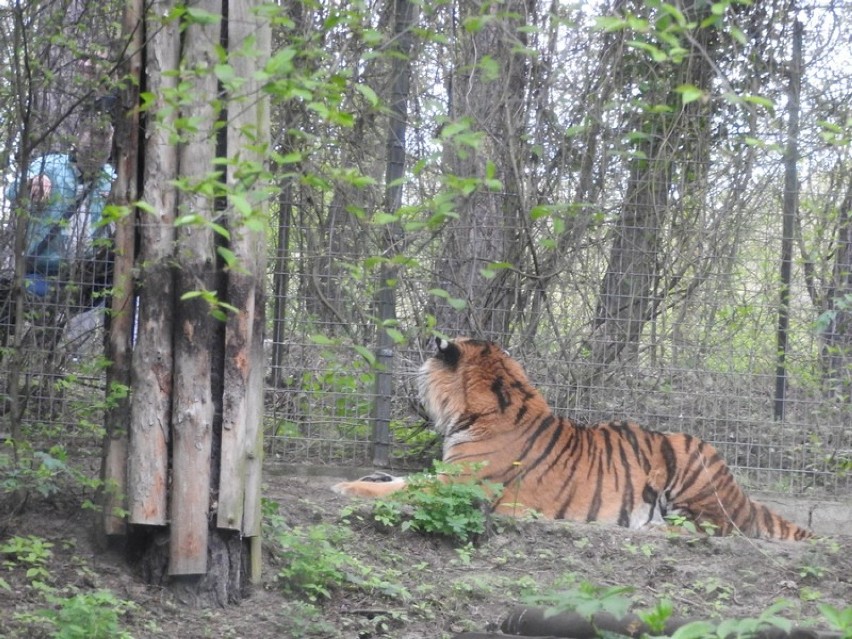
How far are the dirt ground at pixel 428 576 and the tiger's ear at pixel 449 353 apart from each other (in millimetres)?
1195

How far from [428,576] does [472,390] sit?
6.62 ft

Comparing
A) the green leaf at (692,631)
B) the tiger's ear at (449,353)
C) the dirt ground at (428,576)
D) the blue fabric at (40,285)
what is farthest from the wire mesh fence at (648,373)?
the green leaf at (692,631)

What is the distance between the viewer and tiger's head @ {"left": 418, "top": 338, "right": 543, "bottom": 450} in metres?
7.23

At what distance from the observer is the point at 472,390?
23.9 feet

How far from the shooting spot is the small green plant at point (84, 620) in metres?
3.90

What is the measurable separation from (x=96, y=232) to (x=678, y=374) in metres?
3.93

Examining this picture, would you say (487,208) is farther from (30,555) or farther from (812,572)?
(30,555)

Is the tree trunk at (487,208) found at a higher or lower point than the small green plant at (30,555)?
higher

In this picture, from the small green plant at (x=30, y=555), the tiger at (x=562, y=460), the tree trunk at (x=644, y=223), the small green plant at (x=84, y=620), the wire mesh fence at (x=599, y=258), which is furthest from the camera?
the tree trunk at (x=644, y=223)

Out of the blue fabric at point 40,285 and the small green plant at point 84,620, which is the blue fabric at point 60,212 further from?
the small green plant at point 84,620

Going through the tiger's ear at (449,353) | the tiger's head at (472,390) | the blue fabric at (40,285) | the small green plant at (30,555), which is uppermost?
the blue fabric at (40,285)

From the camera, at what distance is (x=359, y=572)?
17.0ft

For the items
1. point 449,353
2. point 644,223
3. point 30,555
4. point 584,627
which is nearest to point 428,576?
point 584,627

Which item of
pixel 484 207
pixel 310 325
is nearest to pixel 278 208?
pixel 310 325
